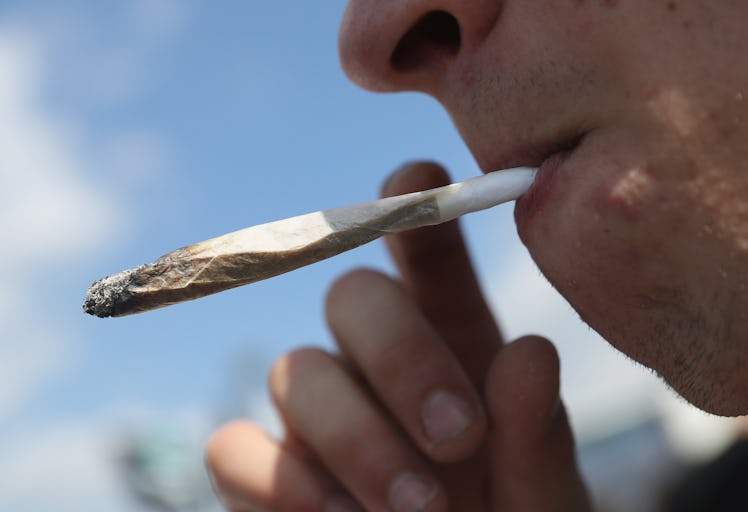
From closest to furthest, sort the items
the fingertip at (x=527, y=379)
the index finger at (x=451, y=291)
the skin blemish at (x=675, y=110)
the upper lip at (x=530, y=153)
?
the skin blemish at (x=675, y=110)
the upper lip at (x=530, y=153)
the fingertip at (x=527, y=379)
the index finger at (x=451, y=291)

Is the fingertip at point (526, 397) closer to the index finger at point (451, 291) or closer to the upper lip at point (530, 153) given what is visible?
the index finger at point (451, 291)

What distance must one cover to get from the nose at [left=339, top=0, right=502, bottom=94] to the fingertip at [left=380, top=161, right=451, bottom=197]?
448 mm

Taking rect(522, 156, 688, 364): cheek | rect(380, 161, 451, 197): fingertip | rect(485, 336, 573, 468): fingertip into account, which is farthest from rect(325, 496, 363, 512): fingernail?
rect(522, 156, 688, 364): cheek

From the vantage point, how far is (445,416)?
1812 millimetres

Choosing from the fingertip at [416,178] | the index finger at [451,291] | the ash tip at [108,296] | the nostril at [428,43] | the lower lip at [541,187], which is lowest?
the index finger at [451,291]

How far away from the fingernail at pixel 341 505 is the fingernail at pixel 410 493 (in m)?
0.18

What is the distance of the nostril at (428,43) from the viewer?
140 cm

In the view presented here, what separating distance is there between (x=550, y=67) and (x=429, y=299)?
1039 mm

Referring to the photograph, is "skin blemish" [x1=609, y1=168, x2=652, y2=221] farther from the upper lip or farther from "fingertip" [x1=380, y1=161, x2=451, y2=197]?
"fingertip" [x1=380, y1=161, x2=451, y2=197]

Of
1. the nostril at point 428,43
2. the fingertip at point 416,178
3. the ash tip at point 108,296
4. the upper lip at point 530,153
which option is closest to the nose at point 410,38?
the nostril at point 428,43

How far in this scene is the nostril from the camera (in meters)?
1.40

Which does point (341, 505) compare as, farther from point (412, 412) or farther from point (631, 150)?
point (631, 150)

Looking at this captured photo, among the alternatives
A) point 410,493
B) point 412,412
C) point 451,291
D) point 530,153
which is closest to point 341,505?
point 410,493

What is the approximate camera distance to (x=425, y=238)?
6.77 ft
